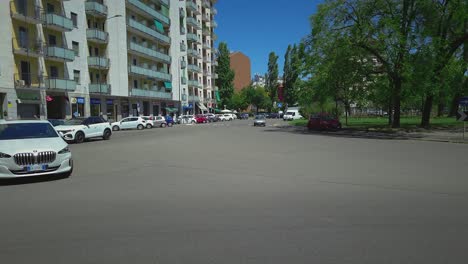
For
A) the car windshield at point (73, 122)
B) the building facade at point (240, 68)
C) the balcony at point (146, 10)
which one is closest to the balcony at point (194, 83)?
the balcony at point (146, 10)

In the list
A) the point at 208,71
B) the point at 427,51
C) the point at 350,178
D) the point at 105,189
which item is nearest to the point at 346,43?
the point at 427,51

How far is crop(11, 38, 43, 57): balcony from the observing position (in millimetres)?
30766

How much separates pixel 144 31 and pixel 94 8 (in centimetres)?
1136

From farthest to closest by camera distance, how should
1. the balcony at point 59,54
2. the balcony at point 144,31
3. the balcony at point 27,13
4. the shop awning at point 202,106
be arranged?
1. the shop awning at point 202,106
2. the balcony at point 144,31
3. the balcony at point 59,54
4. the balcony at point 27,13

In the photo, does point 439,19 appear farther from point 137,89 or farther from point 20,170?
point 137,89

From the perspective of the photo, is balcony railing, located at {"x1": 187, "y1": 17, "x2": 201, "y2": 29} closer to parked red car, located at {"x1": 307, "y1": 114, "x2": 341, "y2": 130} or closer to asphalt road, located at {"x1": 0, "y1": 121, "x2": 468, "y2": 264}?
parked red car, located at {"x1": 307, "y1": 114, "x2": 341, "y2": 130}

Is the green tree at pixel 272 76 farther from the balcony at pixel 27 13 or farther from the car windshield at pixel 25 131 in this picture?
the car windshield at pixel 25 131

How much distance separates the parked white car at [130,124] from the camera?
39.1m

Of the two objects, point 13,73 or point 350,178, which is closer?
point 350,178

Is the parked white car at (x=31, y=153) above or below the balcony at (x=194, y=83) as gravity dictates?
below

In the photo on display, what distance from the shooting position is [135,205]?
6.07m

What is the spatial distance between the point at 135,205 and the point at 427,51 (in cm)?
2517

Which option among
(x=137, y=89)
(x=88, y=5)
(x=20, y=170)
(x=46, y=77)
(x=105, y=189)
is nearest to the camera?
(x=105, y=189)

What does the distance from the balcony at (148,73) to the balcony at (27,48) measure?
16.0 meters
